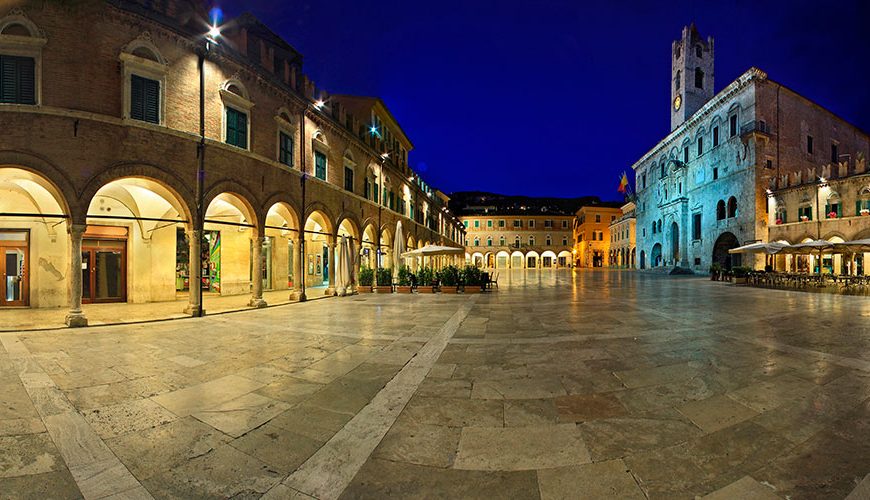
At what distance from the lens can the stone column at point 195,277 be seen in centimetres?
1121

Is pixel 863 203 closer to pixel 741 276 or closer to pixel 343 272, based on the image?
pixel 741 276

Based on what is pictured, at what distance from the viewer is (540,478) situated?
2801 mm

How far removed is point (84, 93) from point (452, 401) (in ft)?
41.8

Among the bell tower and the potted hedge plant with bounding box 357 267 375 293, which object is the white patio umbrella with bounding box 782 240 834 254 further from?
the bell tower

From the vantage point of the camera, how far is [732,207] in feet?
117

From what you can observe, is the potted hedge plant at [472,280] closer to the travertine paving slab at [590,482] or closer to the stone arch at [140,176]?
the stone arch at [140,176]

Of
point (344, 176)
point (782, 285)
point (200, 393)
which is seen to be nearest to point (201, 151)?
point (344, 176)

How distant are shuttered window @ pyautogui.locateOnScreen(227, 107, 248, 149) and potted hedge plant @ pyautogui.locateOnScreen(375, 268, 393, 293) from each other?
338 inches

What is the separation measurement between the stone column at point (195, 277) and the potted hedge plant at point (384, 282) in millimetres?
8321

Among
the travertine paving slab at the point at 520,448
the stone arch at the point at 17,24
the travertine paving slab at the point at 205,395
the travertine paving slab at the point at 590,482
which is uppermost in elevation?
the stone arch at the point at 17,24

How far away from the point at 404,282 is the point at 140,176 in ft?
36.6

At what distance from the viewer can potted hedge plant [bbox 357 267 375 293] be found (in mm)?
18578

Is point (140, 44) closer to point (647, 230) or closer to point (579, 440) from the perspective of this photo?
point (579, 440)

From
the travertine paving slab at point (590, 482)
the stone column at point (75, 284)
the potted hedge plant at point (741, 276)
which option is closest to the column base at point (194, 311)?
the stone column at point (75, 284)
